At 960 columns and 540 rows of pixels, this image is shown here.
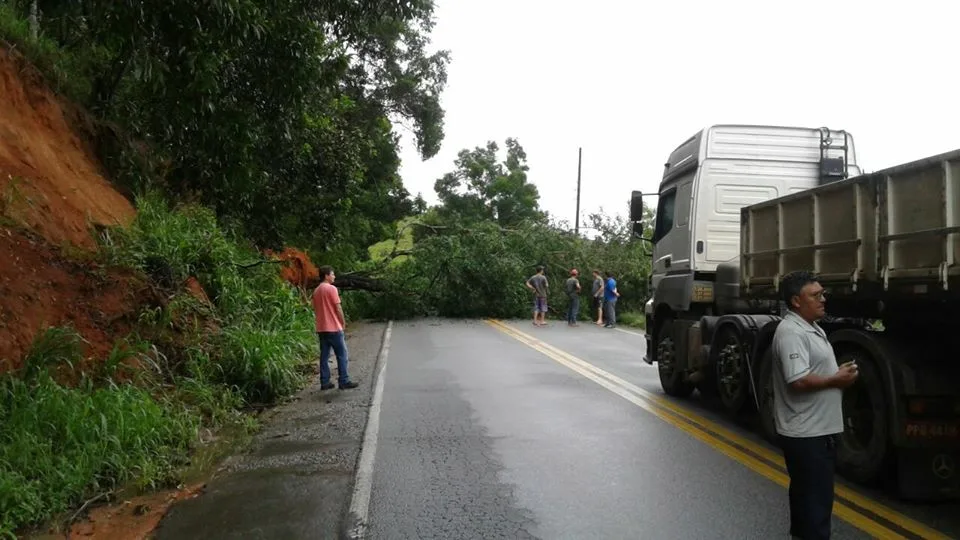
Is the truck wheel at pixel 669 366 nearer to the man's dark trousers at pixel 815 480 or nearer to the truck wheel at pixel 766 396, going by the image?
the truck wheel at pixel 766 396

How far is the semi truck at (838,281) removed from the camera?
17.0 ft

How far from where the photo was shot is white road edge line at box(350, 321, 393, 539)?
16.6 ft

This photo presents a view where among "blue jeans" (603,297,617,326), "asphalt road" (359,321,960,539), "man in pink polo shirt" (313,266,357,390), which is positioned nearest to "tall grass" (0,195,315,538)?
"man in pink polo shirt" (313,266,357,390)

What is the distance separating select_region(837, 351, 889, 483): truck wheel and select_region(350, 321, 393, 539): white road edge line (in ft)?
12.2

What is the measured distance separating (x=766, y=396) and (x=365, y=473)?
369 cm

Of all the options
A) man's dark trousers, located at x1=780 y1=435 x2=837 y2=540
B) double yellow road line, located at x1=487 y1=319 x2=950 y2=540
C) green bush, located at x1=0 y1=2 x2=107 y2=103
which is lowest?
double yellow road line, located at x1=487 y1=319 x2=950 y2=540

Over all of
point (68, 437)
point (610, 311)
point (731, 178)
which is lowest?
point (68, 437)

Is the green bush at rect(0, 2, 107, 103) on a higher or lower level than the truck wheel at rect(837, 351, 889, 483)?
higher

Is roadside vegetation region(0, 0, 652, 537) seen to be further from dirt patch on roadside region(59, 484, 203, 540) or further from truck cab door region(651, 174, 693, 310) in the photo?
truck cab door region(651, 174, 693, 310)

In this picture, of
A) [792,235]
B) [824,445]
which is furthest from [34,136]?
[824,445]

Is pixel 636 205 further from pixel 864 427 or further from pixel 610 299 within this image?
pixel 610 299

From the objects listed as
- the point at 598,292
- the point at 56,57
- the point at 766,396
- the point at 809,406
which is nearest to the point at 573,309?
the point at 598,292

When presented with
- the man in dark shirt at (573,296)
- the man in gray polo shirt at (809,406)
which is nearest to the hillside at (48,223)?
the man in gray polo shirt at (809,406)

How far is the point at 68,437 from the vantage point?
19.3 ft
